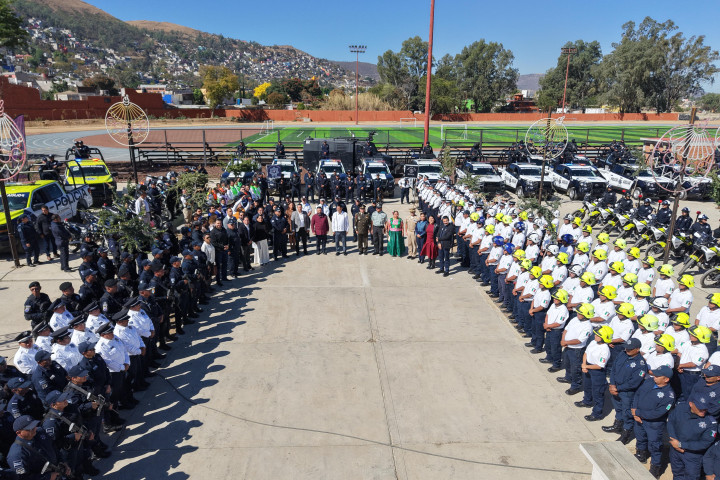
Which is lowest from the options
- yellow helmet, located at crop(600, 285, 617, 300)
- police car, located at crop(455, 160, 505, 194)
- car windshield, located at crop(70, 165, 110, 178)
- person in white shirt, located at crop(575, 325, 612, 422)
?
person in white shirt, located at crop(575, 325, 612, 422)

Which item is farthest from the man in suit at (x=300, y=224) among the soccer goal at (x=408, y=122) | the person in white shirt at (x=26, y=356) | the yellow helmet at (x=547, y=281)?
the soccer goal at (x=408, y=122)

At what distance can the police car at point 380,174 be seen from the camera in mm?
22167

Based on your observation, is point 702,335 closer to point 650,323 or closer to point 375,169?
point 650,323

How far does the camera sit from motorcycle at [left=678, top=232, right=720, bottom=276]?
12570 mm

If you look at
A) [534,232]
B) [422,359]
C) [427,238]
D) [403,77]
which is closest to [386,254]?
[427,238]

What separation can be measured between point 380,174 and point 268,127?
41.4 m

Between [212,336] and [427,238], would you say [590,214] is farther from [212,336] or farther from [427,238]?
[212,336]

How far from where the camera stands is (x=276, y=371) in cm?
835

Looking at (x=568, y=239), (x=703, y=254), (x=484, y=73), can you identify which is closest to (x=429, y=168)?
(x=568, y=239)

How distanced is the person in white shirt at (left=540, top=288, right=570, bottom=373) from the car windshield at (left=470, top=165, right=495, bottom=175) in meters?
15.9

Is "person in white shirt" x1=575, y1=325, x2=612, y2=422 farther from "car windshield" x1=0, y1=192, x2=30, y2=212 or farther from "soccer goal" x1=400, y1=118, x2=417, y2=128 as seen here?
"soccer goal" x1=400, y1=118, x2=417, y2=128

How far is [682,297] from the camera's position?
28.2 ft

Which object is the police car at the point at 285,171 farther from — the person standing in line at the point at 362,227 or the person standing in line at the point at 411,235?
the person standing in line at the point at 411,235

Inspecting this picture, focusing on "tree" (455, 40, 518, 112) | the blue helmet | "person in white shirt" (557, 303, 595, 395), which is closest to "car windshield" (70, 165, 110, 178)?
the blue helmet
